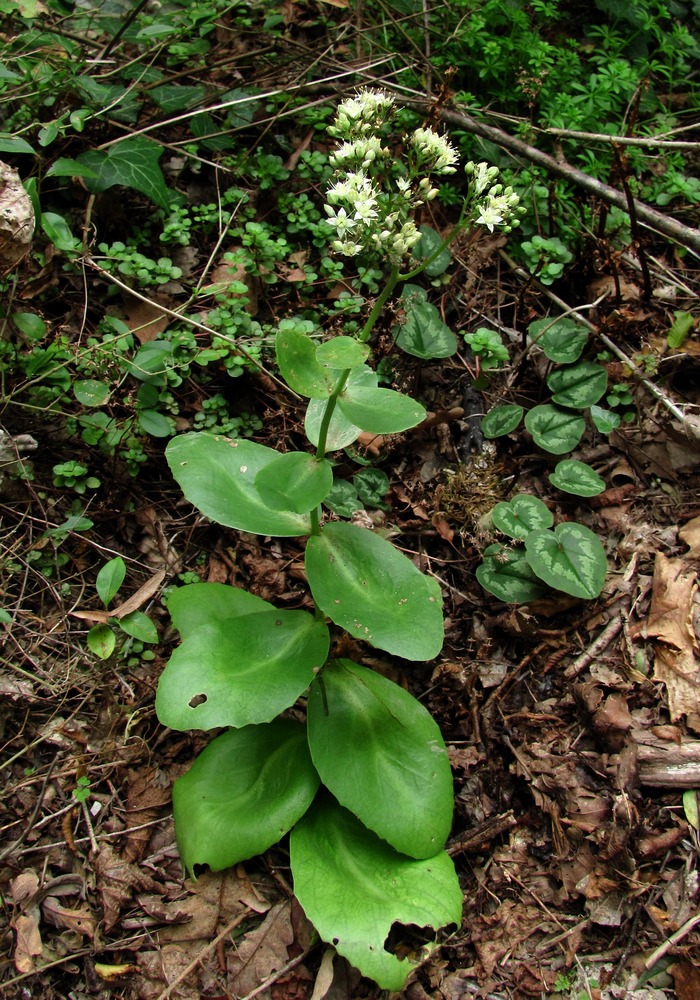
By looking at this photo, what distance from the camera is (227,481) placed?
247 centimetres

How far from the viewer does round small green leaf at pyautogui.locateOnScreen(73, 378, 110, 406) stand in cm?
282

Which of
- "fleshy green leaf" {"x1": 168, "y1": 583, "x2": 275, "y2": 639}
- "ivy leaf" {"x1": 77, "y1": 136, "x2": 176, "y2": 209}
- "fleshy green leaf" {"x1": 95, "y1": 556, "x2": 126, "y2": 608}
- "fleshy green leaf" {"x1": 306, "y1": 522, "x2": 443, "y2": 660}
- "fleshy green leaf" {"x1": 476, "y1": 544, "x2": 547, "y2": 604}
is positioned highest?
"ivy leaf" {"x1": 77, "y1": 136, "x2": 176, "y2": 209}

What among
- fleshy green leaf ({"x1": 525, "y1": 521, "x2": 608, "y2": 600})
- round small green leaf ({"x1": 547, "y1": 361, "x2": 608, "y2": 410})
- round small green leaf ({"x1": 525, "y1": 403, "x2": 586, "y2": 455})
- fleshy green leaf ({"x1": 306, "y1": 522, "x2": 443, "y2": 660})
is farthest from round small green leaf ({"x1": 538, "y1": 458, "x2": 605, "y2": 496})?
fleshy green leaf ({"x1": 306, "y1": 522, "x2": 443, "y2": 660})

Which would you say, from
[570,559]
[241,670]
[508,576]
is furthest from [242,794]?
[570,559]

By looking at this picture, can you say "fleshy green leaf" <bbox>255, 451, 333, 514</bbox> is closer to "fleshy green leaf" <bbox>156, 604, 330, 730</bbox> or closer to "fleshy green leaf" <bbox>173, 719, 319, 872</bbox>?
"fleshy green leaf" <bbox>156, 604, 330, 730</bbox>

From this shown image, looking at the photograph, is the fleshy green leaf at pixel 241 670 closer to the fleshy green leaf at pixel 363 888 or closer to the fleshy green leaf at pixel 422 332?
the fleshy green leaf at pixel 363 888

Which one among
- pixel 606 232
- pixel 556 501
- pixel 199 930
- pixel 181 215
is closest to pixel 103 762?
pixel 199 930

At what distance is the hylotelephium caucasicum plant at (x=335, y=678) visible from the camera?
2.12 m

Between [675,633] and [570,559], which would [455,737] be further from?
[675,633]

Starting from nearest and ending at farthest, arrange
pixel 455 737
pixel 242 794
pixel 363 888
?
pixel 363 888
pixel 242 794
pixel 455 737

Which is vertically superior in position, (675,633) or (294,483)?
(294,483)

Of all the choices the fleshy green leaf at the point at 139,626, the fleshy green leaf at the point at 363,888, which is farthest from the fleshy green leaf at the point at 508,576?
the fleshy green leaf at the point at 139,626

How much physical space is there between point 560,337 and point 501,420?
0.51 m

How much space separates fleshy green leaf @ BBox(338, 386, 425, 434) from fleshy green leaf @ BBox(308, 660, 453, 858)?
3.05 feet
